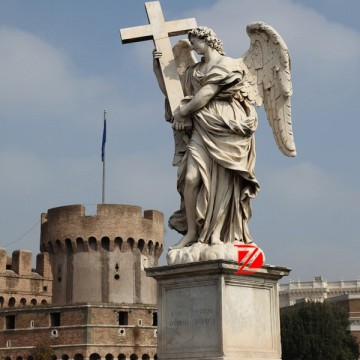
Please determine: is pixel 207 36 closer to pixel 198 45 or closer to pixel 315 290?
pixel 198 45

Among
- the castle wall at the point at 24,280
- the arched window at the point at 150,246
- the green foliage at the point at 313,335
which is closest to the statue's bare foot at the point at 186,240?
the green foliage at the point at 313,335

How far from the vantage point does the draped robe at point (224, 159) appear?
6031 millimetres

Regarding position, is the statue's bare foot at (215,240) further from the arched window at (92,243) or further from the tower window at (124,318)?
the arched window at (92,243)

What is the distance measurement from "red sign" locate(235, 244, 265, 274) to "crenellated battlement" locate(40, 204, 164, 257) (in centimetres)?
4517

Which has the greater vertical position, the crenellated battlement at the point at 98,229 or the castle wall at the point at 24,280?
the crenellated battlement at the point at 98,229

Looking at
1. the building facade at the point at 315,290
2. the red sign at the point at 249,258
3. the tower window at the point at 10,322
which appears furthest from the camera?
the building facade at the point at 315,290

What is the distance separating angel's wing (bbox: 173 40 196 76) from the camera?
6.72 meters

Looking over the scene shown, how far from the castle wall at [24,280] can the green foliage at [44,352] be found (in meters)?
7.19

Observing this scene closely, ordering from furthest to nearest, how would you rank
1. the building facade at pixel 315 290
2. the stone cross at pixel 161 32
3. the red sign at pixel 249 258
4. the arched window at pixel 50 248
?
the building facade at pixel 315 290, the arched window at pixel 50 248, the stone cross at pixel 161 32, the red sign at pixel 249 258

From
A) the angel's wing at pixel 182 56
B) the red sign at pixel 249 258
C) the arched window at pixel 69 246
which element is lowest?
the red sign at pixel 249 258

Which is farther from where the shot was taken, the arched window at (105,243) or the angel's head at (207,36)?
the arched window at (105,243)

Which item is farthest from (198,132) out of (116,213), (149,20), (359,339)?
(359,339)

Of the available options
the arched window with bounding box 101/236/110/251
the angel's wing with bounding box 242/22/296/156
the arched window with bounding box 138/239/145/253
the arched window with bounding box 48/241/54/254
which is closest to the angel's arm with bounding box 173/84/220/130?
the angel's wing with bounding box 242/22/296/156

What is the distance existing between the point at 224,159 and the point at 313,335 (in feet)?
143
